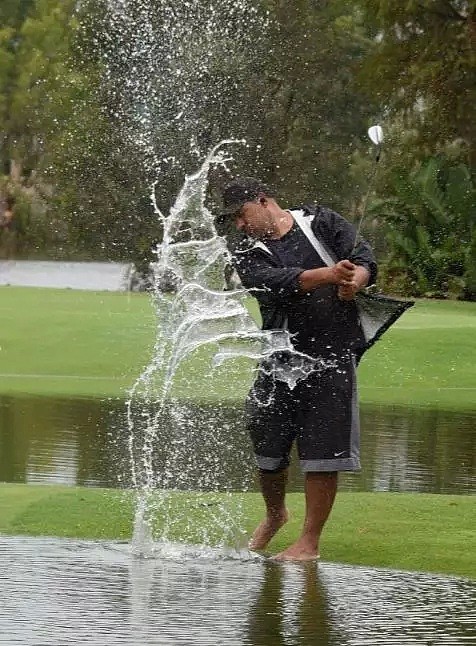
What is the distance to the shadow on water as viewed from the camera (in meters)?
5.43

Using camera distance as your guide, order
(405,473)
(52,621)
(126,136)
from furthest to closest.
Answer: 1. (126,136)
2. (405,473)
3. (52,621)

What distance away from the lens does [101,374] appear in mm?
19250

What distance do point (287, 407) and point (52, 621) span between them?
198 cm

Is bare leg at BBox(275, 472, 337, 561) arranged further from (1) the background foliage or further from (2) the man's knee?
(1) the background foliage

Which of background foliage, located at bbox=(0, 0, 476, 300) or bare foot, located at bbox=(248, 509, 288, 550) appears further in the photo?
background foliage, located at bbox=(0, 0, 476, 300)

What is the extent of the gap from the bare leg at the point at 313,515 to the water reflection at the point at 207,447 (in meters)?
2.65

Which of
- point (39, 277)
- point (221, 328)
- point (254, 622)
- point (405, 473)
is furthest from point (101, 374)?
point (39, 277)

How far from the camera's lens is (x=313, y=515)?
7.09 metres

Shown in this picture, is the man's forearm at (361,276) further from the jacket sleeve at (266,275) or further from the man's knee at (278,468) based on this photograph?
the man's knee at (278,468)

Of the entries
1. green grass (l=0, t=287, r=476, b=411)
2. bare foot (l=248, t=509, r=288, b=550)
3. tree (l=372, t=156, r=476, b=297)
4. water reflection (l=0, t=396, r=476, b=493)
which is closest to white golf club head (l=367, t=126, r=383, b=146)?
bare foot (l=248, t=509, r=288, b=550)

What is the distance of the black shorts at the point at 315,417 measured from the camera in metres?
7.12

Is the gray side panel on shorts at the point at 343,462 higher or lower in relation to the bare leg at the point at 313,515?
higher

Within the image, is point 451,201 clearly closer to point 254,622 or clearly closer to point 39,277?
point 39,277

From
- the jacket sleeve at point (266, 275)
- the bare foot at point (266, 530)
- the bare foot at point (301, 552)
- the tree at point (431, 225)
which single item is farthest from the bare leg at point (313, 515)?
the tree at point (431, 225)
